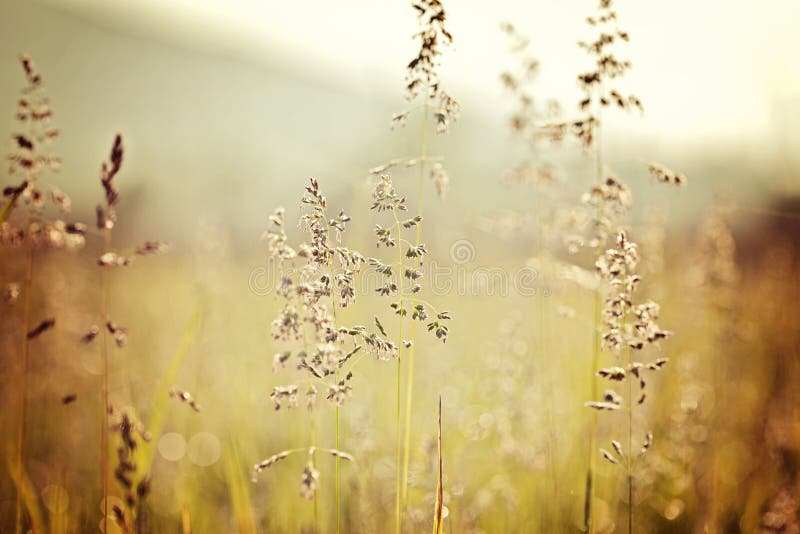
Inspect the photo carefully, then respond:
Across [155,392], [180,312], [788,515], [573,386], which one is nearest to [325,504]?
[155,392]

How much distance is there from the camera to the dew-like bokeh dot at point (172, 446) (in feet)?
13.8

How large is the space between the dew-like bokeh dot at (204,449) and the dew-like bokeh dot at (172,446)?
0.07 metres

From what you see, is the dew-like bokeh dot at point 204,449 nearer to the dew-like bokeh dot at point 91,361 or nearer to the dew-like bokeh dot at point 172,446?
the dew-like bokeh dot at point 172,446

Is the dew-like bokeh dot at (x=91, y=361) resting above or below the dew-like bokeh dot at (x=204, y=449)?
above

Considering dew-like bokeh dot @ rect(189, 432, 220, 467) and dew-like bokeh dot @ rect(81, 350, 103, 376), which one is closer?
dew-like bokeh dot @ rect(189, 432, 220, 467)

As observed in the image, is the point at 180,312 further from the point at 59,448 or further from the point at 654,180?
the point at 654,180

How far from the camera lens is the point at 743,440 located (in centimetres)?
410

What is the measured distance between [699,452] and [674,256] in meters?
3.83

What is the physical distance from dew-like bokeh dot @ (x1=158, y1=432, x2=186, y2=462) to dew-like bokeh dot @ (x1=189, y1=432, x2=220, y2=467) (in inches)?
2.9

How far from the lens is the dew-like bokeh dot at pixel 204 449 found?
4109mm

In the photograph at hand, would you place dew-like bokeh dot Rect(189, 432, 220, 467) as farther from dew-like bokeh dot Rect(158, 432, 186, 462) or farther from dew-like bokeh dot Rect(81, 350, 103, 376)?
dew-like bokeh dot Rect(81, 350, 103, 376)

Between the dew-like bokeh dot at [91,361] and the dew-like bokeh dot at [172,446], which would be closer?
the dew-like bokeh dot at [172,446]

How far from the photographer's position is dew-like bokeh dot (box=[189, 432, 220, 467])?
4.11 m

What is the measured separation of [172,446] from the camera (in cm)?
443
